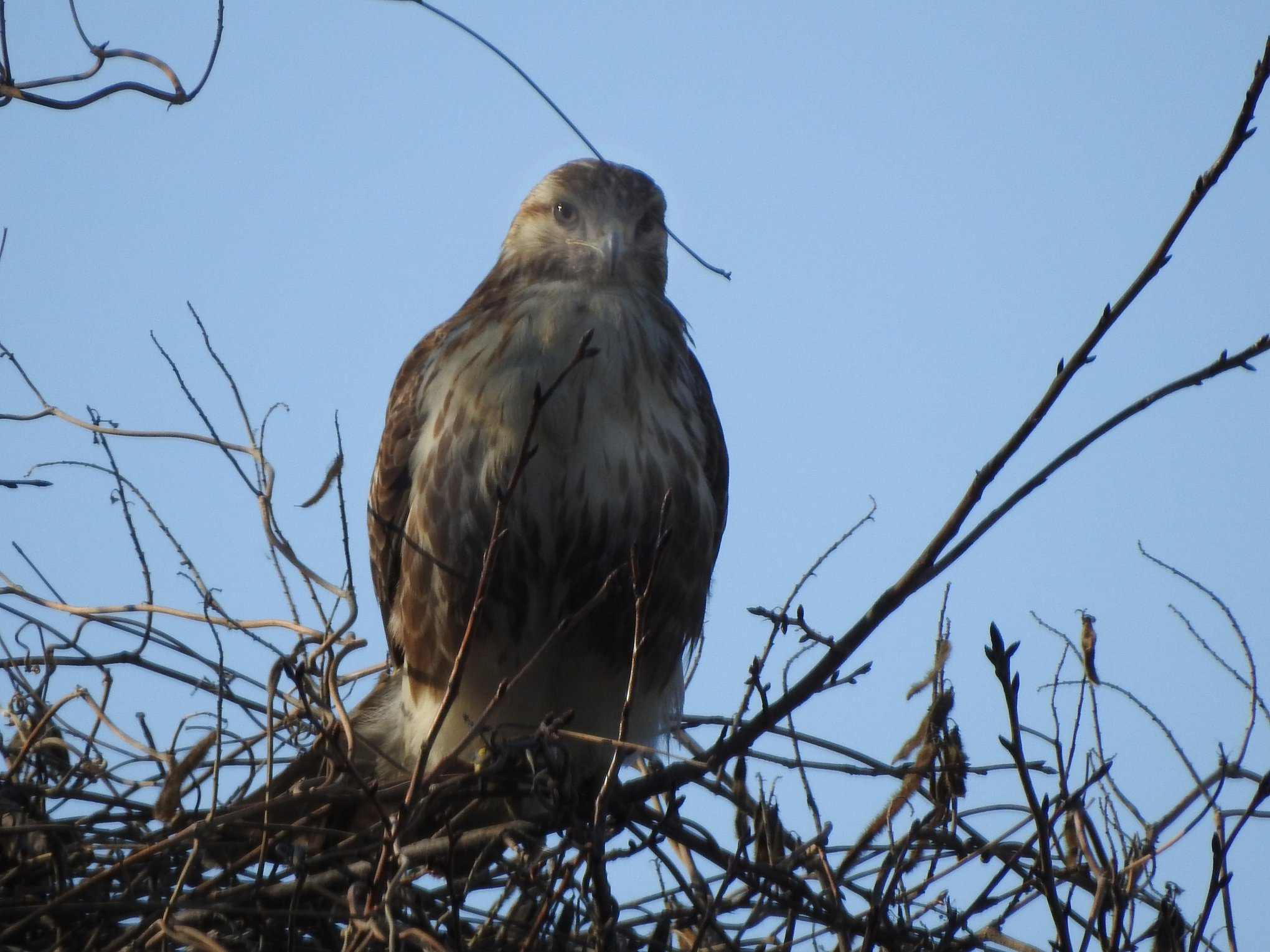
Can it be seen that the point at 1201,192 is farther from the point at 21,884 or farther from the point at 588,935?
the point at 21,884

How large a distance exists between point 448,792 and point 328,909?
409 millimetres

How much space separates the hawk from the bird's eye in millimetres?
126

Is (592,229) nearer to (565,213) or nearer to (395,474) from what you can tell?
(565,213)

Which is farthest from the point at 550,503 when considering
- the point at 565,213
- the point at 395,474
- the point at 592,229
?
the point at 565,213

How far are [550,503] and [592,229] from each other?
42.2 inches

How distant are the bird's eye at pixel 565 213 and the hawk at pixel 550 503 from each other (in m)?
0.13

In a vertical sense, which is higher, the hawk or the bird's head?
the bird's head

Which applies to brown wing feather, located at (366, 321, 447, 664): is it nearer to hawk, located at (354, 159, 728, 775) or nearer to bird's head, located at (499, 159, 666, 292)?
hawk, located at (354, 159, 728, 775)

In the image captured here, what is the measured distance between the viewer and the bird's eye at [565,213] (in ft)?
14.9

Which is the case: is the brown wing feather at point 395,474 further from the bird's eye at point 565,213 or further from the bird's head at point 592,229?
the bird's eye at point 565,213

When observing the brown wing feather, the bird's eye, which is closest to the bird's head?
the bird's eye

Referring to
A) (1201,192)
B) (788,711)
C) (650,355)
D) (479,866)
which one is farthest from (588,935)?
(1201,192)

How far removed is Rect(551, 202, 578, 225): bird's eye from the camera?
455 centimetres

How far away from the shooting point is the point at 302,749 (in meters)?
3.75
